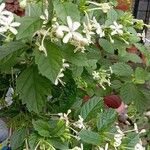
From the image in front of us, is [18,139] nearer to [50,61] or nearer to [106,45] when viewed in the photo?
[50,61]

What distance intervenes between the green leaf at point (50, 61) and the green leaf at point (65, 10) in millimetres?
98

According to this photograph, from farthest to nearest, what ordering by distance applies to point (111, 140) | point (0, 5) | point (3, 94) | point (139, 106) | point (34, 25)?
point (139, 106), point (3, 94), point (111, 140), point (0, 5), point (34, 25)

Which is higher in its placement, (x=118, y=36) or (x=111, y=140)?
(x=118, y=36)

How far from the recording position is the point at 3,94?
1571 millimetres

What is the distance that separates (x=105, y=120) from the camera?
4.70 ft

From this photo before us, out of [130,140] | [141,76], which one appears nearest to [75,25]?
[130,140]

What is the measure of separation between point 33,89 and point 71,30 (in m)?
0.22

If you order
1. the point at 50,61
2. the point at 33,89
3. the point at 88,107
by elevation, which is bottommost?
the point at 88,107

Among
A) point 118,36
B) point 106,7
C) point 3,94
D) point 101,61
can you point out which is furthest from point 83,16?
point 101,61

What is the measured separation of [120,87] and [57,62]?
69cm

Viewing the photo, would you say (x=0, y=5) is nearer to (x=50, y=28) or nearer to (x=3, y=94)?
(x=50, y=28)

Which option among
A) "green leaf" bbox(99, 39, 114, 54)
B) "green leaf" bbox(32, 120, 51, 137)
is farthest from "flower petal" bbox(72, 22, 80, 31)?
"green leaf" bbox(99, 39, 114, 54)

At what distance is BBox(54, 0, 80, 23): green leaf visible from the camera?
3.75 ft

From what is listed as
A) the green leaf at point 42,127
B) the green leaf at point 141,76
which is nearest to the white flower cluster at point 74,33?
the green leaf at point 42,127
